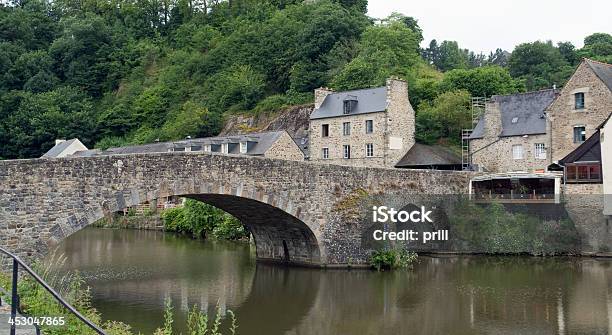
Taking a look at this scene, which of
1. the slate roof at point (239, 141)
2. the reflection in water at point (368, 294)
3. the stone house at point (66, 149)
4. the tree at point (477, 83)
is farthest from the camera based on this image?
the stone house at point (66, 149)

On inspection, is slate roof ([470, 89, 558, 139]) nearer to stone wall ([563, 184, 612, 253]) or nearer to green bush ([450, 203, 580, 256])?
stone wall ([563, 184, 612, 253])

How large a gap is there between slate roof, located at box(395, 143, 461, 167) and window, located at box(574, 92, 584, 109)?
6549 mm

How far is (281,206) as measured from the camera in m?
17.4

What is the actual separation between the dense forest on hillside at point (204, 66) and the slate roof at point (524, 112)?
5159 millimetres

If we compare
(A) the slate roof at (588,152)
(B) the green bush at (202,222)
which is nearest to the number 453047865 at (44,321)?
(A) the slate roof at (588,152)

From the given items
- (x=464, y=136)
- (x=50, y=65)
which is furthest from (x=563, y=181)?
(x=50, y=65)

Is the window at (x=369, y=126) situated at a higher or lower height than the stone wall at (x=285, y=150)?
higher

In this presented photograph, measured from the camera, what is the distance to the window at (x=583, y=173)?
22.4m

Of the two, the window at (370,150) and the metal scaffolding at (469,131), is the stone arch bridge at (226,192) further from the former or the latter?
the window at (370,150)

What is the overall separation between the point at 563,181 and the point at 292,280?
11826 mm

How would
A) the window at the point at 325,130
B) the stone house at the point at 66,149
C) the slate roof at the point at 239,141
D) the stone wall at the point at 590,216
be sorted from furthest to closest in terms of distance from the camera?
the stone house at the point at 66,149, the window at the point at 325,130, the slate roof at the point at 239,141, the stone wall at the point at 590,216

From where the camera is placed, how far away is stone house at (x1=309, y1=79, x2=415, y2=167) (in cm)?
3012

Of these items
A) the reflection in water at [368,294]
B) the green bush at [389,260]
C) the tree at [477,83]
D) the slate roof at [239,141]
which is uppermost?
the tree at [477,83]

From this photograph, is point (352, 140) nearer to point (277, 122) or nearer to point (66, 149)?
point (277, 122)
